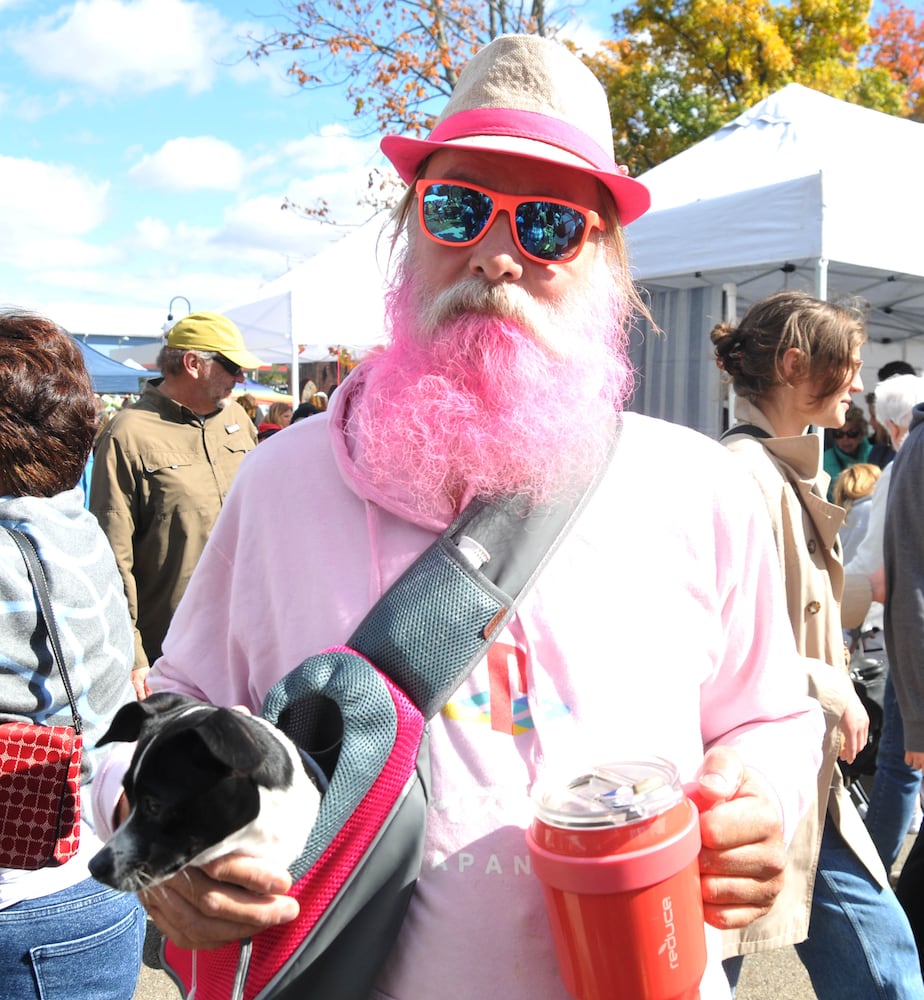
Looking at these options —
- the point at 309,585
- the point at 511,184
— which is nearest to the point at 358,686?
the point at 309,585

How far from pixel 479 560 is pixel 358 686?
231 millimetres

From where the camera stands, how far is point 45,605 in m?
1.74

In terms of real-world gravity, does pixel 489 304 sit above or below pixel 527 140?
below

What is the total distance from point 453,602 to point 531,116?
75cm

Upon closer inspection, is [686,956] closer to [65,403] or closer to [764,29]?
[65,403]

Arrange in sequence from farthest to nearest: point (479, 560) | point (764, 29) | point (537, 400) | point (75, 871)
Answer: point (764, 29), point (75, 871), point (537, 400), point (479, 560)

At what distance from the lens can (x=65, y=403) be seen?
193cm

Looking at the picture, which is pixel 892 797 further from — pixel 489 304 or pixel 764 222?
pixel 764 222

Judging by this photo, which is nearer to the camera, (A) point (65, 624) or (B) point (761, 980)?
(A) point (65, 624)

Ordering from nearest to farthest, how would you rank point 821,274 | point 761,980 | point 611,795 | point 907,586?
point 611,795, point 907,586, point 761,980, point 821,274

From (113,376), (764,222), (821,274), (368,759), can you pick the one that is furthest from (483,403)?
(113,376)

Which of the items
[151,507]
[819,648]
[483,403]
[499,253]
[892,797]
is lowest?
[892,797]

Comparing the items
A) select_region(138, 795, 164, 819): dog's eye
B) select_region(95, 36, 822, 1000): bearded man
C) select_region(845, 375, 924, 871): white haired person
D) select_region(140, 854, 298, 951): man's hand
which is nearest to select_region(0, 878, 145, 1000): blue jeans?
select_region(95, 36, 822, 1000): bearded man

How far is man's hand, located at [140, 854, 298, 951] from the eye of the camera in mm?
858
